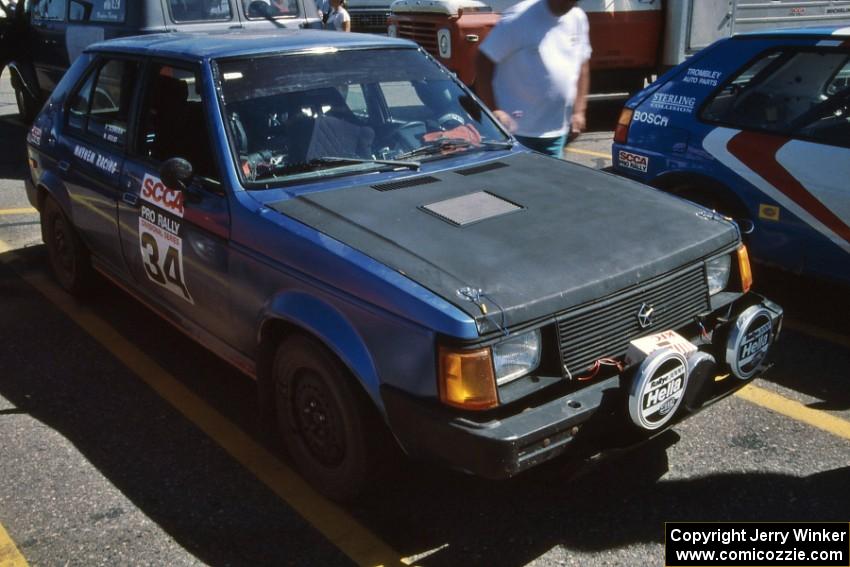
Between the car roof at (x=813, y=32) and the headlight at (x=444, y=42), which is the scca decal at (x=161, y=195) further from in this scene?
the headlight at (x=444, y=42)

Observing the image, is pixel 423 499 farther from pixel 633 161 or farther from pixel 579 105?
pixel 633 161

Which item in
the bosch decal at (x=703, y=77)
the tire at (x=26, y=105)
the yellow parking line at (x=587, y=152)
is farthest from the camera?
the tire at (x=26, y=105)

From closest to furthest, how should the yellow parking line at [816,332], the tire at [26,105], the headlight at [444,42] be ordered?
the yellow parking line at [816,332] → the headlight at [444,42] → the tire at [26,105]

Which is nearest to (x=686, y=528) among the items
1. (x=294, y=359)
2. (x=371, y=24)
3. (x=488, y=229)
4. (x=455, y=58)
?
(x=488, y=229)

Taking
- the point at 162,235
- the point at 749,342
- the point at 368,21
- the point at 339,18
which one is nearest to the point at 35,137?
the point at 162,235

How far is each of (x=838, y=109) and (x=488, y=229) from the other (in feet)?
8.49

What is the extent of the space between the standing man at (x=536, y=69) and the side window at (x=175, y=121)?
5.85 feet

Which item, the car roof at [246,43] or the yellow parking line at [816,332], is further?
the yellow parking line at [816,332]

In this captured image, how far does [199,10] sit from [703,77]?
526cm

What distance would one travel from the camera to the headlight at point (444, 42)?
9.77 metres

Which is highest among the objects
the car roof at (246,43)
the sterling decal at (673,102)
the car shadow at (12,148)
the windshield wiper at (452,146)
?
the car roof at (246,43)

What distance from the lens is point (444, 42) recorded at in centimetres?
984

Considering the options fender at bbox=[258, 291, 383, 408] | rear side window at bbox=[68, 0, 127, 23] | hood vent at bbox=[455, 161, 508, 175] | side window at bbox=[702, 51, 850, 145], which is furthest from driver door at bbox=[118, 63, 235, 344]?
rear side window at bbox=[68, 0, 127, 23]

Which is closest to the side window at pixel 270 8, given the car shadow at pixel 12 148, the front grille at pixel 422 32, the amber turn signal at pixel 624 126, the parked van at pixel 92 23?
the parked van at pixel 92 23
